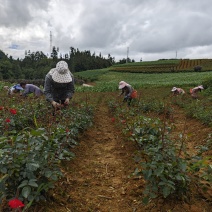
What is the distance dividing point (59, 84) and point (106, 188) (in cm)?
294

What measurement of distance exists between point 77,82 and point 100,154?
96.6 ft

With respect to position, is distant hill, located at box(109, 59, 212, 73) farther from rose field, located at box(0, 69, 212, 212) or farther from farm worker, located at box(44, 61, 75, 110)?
rose field, located at box(0, 69, 212, 212)

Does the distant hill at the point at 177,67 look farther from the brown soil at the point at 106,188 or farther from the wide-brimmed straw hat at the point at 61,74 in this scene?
the brown soil at the point at 106,188

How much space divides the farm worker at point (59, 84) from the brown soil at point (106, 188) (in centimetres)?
128

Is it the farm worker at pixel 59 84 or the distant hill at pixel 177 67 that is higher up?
the farm worker at pixel 59 84

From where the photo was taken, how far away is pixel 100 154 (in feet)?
12.7

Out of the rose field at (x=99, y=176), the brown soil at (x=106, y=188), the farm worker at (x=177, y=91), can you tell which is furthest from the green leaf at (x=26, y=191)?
the farm worker at (x=177, y=91)

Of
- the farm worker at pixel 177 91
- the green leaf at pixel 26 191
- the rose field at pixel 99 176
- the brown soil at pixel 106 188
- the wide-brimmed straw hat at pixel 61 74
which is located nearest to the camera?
the green leaf at pixel 26 191

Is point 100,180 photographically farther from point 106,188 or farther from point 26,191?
point 26,191

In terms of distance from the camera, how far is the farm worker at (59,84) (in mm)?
4760

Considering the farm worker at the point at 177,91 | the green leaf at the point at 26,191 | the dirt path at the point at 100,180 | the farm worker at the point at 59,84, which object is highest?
the farm worker at the point at 59,84

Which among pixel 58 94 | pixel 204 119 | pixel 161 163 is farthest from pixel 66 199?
pixel 204 119

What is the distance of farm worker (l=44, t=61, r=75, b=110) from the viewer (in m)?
4.76

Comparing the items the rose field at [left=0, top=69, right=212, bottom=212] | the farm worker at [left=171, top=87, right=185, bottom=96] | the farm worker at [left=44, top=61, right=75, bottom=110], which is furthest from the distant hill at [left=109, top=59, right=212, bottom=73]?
the rose field at [left=0, top=69, right=212, bottom=212]
